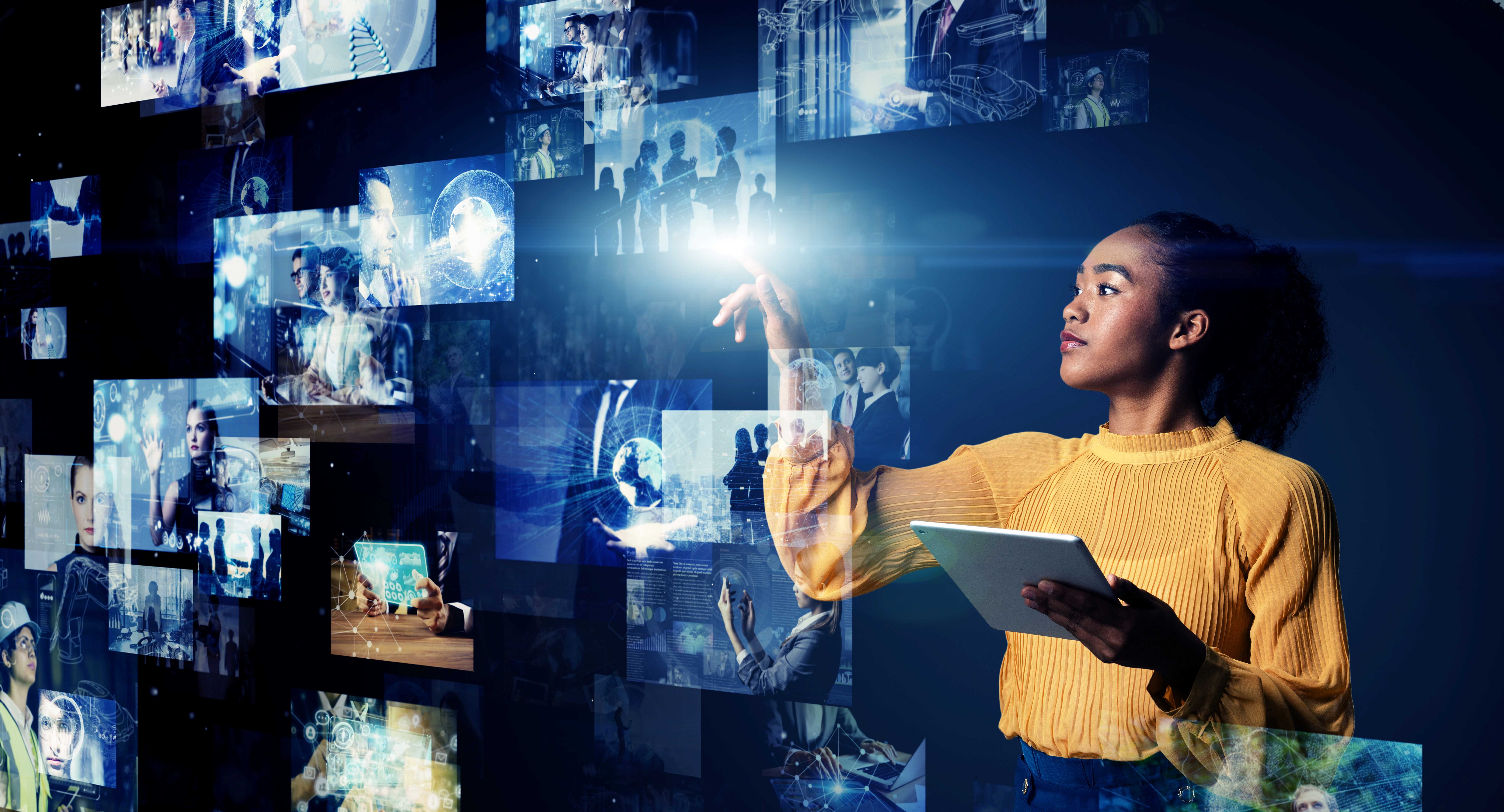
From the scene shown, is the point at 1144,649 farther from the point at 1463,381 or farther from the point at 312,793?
the point at 312,793

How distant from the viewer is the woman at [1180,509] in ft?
4.34

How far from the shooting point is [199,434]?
89.0 inches

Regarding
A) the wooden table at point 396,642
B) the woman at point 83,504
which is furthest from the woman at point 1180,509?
the woman at point 83,504

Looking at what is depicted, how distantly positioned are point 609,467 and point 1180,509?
108cm

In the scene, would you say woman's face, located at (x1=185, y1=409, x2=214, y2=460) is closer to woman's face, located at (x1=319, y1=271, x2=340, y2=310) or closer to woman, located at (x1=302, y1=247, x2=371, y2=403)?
woman, located at (x1=302, y1=247, x2=371, y2=403)
